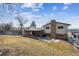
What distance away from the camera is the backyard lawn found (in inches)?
124

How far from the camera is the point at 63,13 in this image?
124 inches

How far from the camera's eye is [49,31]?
10.5 ft

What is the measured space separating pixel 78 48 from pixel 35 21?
2.00ft

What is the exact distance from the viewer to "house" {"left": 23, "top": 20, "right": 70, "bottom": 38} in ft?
10.4

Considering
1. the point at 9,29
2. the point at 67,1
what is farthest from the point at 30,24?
the point at 67,1

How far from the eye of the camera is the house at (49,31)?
3171 millimetres

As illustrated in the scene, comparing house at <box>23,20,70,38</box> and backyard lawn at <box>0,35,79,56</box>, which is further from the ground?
house at <box>23,20,70,38</box>

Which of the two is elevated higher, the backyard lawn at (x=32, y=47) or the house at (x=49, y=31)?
the house at (x=49, y=31)

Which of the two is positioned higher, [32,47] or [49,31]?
[49,31]

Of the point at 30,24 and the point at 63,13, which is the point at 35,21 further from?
the point at 63,13

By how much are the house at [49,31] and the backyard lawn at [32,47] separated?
8 centimetres

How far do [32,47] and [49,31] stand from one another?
11.1 inches

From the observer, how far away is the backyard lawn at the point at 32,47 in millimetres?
3150

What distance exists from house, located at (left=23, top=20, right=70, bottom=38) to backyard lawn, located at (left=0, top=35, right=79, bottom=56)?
85 millimetres
